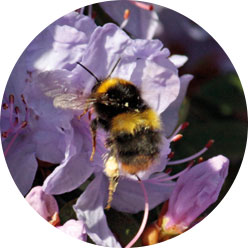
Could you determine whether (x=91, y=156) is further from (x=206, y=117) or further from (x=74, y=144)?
(x=206, y=117)

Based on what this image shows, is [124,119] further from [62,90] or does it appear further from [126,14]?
[126,14]

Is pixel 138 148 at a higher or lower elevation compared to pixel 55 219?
higher

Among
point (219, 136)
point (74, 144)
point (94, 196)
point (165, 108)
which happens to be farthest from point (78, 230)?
point (219, 136)

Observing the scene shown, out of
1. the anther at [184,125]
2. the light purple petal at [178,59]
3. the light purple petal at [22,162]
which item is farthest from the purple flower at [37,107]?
the anther at [184,125]

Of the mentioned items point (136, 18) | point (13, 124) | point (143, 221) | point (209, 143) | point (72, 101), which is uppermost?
point (136, 18)

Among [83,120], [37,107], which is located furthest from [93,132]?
[37,107]

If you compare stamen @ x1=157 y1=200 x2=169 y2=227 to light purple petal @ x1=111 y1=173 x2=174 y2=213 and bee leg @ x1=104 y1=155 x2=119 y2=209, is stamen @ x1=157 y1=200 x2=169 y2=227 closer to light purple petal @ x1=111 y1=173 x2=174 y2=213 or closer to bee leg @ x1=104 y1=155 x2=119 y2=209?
light purple petal @ x1=111 y1=173 x2=174 y2=213
